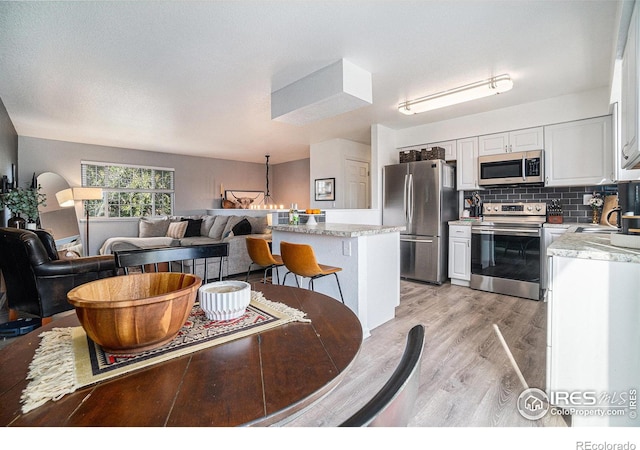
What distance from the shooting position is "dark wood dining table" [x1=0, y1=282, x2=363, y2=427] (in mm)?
529

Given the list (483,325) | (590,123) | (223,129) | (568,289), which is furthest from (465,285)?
(223,129)

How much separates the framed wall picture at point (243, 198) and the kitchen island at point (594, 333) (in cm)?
699

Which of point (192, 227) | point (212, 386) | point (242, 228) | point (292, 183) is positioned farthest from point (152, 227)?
point (212, 386)

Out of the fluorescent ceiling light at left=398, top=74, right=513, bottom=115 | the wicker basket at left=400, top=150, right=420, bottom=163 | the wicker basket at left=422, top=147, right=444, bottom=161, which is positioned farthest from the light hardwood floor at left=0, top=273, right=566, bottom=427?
the fluorescent ceiling light at left=398, top=74, right=513, bottom=115

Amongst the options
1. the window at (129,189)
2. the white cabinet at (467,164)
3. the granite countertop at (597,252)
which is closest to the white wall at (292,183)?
the window at (129,189)

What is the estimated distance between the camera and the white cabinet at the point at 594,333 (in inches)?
54.1

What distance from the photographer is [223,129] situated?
495 cm

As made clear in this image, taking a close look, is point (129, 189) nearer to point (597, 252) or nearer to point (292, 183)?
point (292, 183)

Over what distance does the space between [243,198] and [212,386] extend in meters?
7.72

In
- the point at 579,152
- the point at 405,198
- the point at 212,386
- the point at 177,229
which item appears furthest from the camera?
the point at 177,229

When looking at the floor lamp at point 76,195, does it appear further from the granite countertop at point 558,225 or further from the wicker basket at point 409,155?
the granite countertop at point 558,225

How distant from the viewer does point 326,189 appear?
5.91 m

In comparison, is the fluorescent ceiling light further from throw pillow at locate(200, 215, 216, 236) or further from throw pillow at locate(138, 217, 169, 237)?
throw pillow at locate(138, 217, 169, 237)

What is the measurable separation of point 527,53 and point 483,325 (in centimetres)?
241
